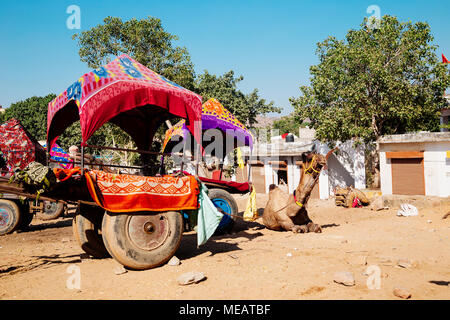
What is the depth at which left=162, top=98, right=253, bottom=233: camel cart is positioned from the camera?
1023 centimetres

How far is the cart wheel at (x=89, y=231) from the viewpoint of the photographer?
279 inches

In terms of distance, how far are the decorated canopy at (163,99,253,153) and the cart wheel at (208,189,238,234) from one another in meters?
2.53

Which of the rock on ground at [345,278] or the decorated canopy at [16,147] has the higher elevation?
the decorated canopy at [16,147]

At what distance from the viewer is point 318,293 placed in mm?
4781

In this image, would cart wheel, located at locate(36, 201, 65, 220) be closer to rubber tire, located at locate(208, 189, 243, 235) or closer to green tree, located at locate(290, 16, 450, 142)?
rubber tire, located at locate(208, 189, 243, 235)

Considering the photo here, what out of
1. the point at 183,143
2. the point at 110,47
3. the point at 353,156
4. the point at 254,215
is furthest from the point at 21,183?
the point at 110,47

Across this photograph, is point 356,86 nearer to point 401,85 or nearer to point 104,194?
point 401,85

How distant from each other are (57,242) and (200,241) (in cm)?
521

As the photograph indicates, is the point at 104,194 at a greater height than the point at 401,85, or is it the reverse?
the point at 401,85

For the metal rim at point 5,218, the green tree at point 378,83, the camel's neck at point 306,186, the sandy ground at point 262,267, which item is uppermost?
the green tree at point 378,83

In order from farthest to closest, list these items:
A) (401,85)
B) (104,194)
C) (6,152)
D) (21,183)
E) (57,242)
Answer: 1. (401,85)
2. (6,152)
3. (57,242)
4. (104,194)
5. (21,183)

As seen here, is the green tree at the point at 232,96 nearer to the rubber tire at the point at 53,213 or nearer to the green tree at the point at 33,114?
the rubber tire at the point at 53,213

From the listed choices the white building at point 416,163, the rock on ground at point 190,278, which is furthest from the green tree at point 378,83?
the rock on ground at point 190,278

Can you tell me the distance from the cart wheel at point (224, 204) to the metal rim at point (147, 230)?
141 inches
